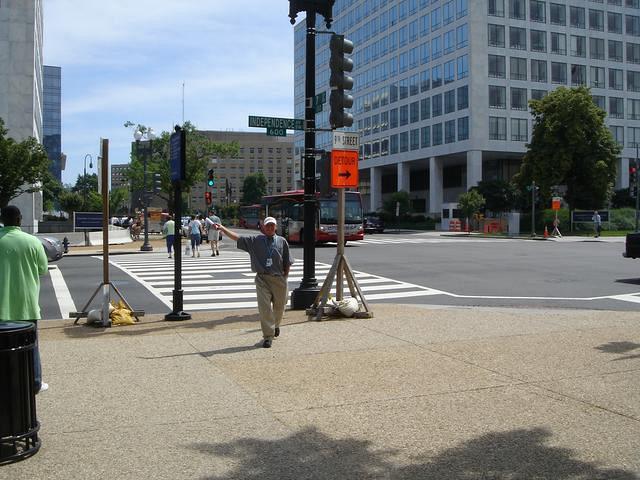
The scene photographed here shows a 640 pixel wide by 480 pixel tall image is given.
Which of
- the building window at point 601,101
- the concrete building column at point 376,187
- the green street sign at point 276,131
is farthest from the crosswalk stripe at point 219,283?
the concrete building column at point 376,187

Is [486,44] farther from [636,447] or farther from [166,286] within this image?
[636,447]

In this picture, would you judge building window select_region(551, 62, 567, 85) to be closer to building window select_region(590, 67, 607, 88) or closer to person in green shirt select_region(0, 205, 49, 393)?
building window select_region(590, 67, 607, 88)

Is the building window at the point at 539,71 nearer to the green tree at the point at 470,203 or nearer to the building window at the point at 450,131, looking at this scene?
the building window at the point at 450,131

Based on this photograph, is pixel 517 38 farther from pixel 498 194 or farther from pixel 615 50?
pixel 498 194

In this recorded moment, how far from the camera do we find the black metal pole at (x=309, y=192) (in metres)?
11.4

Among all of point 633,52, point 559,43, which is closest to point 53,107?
point 559,43

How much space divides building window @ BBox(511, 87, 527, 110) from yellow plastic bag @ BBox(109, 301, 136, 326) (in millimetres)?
63667

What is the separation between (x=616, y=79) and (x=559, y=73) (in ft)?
24.3

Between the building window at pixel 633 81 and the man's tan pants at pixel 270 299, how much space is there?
7567cm

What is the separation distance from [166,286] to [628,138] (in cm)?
6947

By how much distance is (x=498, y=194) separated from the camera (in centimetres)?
6481

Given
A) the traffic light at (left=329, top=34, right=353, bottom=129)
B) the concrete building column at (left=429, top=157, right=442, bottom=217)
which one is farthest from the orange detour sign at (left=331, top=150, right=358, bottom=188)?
the concrete building column at (left=429, top=157, right=442, bottom=217)

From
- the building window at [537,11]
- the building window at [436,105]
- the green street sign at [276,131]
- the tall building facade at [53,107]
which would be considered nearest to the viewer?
the green street sign at [276,131]

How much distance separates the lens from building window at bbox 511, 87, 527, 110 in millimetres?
67812
